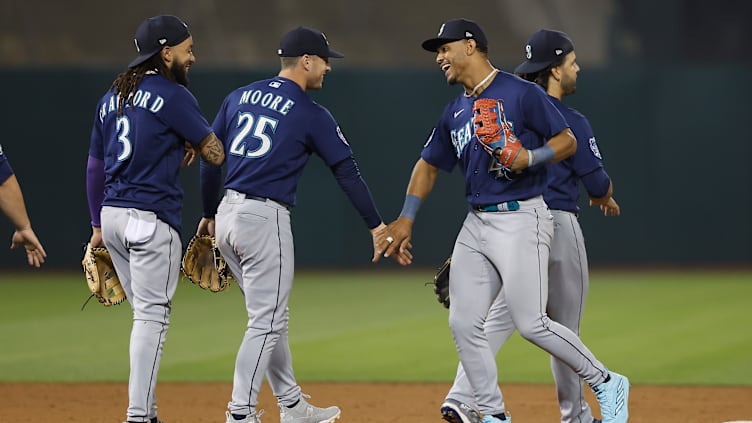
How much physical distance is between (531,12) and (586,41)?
96 cm

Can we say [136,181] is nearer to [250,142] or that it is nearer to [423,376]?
[250,142]

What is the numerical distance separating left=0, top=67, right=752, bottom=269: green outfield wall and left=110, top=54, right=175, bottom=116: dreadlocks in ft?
32.5

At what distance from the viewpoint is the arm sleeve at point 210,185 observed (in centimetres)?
555

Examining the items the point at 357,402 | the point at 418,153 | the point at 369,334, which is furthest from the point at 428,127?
the point at 357,402

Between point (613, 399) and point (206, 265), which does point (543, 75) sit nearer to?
point (613, 399)

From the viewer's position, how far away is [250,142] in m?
5.31

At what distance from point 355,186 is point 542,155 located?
100 centimetres

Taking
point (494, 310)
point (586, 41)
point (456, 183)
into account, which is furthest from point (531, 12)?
point (494, 310)

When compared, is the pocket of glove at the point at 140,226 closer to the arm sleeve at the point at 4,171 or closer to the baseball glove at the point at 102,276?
the baseball glove at the point at 102,276

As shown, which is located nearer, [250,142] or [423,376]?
[250,142]

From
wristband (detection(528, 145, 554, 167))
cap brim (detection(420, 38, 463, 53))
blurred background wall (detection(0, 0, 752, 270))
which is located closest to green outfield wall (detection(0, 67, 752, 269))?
blurred background wall (detection(0, 0, 752, 270))

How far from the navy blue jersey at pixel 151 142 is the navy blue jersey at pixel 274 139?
253 mm

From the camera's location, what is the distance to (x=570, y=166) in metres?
5.50

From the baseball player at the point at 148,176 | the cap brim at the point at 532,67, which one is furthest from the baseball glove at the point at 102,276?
the cap brim at the point at 532,67
